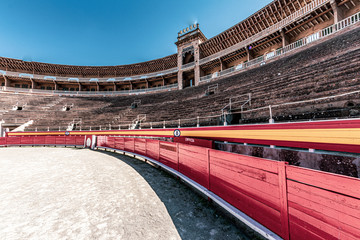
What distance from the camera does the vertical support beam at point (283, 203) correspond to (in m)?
2.17

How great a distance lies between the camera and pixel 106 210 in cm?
345

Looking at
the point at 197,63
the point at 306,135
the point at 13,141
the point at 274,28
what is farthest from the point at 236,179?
the point at 13,141

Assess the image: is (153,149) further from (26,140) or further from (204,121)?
(26,140)

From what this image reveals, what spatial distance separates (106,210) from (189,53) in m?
29.5

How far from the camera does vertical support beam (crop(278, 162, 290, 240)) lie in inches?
85.6

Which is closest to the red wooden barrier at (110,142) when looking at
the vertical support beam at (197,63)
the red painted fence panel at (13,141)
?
the red painted fence panel at (13,141)

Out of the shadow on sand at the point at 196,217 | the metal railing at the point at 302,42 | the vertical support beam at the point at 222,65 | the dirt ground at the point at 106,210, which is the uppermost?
the vertical support beam at the point at 222,65

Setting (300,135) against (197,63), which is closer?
(300,135)

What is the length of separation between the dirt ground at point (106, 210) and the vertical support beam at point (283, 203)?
0.75 metres

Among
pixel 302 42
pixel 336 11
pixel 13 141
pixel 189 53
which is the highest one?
pixel 189 53

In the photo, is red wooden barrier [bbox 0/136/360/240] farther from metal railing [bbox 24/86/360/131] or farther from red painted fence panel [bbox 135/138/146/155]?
red painted fence panel [bbox 135/138/146/155]

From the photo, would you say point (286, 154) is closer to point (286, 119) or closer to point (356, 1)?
point (286, 119)

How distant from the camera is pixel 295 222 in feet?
6.79

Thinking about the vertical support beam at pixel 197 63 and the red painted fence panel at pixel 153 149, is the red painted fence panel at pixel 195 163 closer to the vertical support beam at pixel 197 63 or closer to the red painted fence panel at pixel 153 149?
the red painted fence panel at pixel 153 149
